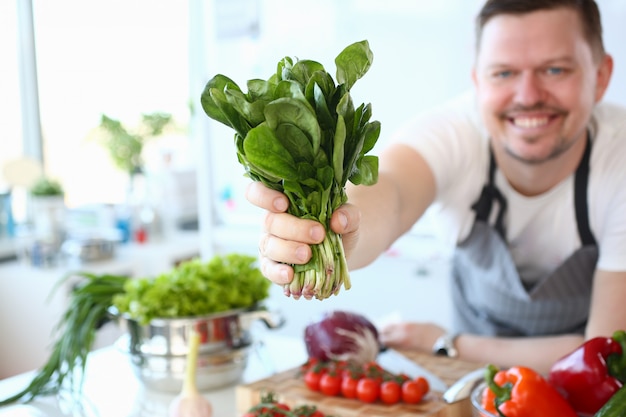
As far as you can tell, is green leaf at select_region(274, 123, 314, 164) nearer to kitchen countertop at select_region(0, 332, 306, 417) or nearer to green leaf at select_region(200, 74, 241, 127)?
Answer: green leaf at select_region(200, 74, 241, 127)

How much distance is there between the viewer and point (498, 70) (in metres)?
1.48

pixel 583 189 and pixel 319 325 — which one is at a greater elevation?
pixel 583 189

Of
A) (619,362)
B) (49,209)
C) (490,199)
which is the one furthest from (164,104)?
(619,362)

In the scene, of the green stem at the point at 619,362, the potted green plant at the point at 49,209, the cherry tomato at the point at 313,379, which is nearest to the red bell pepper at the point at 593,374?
the green stem at the point at 619,362

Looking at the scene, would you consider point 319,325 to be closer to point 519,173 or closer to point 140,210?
point 519,173

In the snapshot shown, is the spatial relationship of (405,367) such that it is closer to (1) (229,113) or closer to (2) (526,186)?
(2) (526,186)

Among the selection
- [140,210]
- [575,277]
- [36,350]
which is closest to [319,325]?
[575,277]

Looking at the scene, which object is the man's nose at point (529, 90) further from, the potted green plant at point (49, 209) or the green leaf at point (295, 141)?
the potted green plant at point (49, 209)

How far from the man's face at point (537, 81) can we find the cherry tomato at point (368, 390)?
603 mm

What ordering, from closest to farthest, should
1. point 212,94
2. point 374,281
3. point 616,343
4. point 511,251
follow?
point 212,94
point 616,343
point 511,251
point 374,281

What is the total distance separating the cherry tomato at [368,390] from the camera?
1.25m

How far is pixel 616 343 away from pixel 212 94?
0.80 meters

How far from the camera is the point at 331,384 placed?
4.25 feet

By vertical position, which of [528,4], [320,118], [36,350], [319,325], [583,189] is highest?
[528,4]
